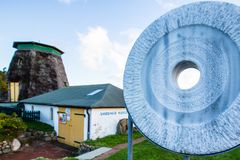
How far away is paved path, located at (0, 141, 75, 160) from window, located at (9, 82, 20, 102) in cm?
1596

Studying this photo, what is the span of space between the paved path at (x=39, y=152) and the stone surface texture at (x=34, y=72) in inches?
617

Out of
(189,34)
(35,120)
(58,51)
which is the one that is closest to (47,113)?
(35,120)

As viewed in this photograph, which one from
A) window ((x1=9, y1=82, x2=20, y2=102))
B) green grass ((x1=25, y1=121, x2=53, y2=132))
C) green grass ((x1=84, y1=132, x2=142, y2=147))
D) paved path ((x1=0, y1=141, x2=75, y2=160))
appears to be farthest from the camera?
window ((x1=9, y1=82, x2=20, y2=102))

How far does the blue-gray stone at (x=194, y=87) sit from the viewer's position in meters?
3.91

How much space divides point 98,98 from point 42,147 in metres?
4.65

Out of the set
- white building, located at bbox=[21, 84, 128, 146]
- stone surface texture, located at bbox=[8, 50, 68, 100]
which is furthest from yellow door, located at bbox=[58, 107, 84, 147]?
stone surface texture, located at bbox=[8, 50, 68, 100]

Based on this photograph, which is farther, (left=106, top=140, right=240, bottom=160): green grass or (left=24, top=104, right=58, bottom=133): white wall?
(left=24, top=104, right=58, bottom=133): white wall

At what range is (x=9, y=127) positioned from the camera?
12.9 m

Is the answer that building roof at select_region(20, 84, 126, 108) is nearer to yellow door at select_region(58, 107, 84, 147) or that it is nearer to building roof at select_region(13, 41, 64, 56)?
yellow door at select_region(58, 107, 84, 147)

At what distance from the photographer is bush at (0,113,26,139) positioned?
41.5ft

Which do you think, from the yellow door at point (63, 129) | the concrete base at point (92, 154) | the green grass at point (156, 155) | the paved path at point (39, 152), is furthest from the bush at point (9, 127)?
the green grass at point (156, 155)

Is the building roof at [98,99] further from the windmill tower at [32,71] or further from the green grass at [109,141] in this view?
the windmill tower at [32,71]

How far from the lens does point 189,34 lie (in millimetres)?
4445

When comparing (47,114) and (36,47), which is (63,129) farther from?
(36,47)
